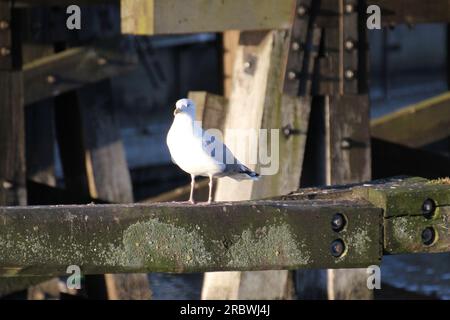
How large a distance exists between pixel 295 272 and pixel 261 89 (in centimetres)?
111

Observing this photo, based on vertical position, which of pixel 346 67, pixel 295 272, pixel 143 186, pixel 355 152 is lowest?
pixel 143 186

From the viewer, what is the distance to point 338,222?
15.7 ft

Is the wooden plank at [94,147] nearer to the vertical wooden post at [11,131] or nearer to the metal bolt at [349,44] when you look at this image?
the vertical wooden post at [11,131]

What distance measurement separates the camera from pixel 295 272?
740 cm

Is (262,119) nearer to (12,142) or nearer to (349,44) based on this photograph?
(349,44)

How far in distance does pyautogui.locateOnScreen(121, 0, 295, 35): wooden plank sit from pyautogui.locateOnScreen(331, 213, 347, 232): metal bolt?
1.89 metres

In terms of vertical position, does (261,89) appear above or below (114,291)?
above

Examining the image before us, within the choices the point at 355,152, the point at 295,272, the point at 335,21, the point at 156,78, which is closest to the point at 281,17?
the point at 335,21

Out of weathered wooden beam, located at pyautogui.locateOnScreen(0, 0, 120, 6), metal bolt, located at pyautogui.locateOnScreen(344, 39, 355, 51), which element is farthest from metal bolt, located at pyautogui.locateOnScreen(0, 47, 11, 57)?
metal bolt, located at pyautogui.locateOnScreen(344, 39, 355, 51)

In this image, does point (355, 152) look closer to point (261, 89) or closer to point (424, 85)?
point (261, 89)

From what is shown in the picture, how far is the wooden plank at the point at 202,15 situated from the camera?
6348 mm

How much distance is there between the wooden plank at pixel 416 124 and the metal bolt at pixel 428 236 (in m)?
3.00

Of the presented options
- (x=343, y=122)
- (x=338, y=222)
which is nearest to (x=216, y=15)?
(x=343, y=122)
